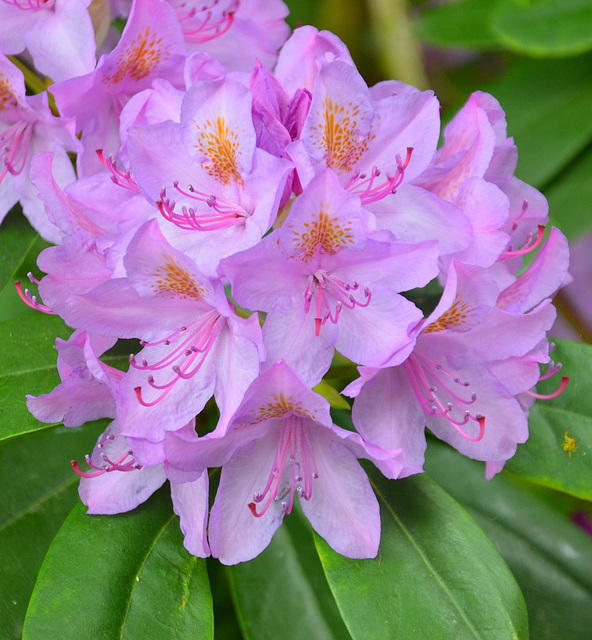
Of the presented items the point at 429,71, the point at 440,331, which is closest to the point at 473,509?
the point at 440,331

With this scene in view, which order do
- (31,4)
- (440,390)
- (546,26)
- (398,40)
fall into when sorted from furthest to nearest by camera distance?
(398,40) < (546,26) < (31,4) < (440,390)

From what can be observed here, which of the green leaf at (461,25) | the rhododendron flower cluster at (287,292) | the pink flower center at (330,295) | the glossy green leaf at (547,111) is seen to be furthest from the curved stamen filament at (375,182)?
the green leaf at (461,25)

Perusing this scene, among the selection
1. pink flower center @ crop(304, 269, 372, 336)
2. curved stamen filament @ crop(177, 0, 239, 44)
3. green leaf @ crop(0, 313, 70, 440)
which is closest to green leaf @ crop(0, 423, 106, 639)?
green leaf @ crop(0, 313, 70, 440)

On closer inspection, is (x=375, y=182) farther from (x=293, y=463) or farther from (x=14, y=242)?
(x=14, y=242)

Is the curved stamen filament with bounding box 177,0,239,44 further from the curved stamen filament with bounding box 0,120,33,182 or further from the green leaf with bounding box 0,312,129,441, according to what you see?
the green leaf with bounding box 0,312,129,441

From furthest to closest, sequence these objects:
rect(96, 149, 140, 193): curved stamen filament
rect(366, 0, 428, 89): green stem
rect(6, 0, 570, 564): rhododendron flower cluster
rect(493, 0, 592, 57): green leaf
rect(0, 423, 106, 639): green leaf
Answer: rect(366, 0, 428, 89): green stem, rect(493, 0, 592, 57): green leaf, rect(0, 423, 106, 639): green leaf, rect(96, 149, 140, 193): curved stamen filament, rect(6, 0, 570, 564): rhododendron flower cluster

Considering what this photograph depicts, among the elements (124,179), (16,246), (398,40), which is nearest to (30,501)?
(16,246)

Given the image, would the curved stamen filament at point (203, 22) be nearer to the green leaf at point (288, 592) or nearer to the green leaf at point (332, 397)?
the green leaf at point (332, 397)

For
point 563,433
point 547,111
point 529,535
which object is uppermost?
point 563,433
